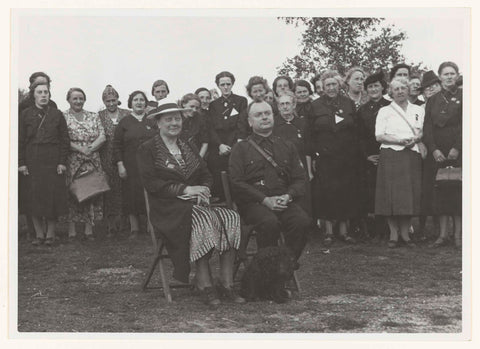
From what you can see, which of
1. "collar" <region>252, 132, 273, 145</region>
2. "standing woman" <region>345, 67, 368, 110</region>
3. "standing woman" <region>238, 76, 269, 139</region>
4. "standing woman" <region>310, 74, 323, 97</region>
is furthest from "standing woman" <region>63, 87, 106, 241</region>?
"standing woman" <region>345, 67, 368, 110</region>

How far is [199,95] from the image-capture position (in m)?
9.42

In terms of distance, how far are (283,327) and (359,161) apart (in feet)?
11.6

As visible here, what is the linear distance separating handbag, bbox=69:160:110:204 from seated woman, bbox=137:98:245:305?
2.49 metres

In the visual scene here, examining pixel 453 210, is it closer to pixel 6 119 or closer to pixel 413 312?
pixel 413 312

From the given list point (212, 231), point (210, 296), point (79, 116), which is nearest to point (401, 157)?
point (212, 231)

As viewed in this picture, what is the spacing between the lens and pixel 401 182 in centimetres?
845

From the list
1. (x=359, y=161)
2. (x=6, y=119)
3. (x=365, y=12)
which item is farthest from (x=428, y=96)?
(x=6, y=119)

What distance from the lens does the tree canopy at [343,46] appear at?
739 centimetres

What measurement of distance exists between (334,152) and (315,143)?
25 centimetres

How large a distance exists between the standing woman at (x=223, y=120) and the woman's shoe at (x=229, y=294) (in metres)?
2.80

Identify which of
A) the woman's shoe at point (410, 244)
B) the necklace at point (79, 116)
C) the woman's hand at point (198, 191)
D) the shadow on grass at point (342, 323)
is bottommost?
the shadow on grass at point (342, 323)

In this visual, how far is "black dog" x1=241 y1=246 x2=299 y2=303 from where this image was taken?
6.29m

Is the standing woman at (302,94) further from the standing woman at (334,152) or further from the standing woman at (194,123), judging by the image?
the standing woman at (194,123)

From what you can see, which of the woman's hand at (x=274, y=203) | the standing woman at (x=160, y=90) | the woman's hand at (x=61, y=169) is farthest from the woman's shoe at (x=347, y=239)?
the woman's hand at (x=61, y=169)
